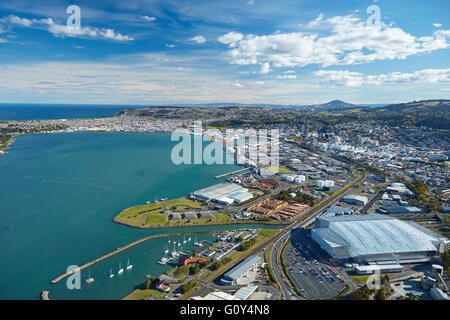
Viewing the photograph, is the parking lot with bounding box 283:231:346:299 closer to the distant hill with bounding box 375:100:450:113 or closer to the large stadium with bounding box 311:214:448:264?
the large stadium with bounding box 311:214:448:264

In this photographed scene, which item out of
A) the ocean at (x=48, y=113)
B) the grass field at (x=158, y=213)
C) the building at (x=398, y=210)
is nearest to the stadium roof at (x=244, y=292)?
the grass field at (x=158, y=213)

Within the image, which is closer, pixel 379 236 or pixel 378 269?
pixel 378 269

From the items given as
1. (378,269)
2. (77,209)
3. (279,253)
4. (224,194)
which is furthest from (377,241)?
(77,209)

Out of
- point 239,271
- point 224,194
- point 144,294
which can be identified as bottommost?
point 144,294

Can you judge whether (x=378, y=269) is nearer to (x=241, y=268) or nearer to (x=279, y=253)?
(x=279, y=253)

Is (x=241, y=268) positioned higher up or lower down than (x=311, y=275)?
higher up

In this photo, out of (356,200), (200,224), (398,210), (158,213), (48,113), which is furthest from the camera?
(48,113)

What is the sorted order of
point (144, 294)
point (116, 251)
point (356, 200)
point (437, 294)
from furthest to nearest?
1. point (356, 200)
2. point (116, 251)
3. point (144, 294)
4. point (437, 294)

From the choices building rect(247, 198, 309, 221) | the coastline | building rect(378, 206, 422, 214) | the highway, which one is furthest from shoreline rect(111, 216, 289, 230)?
building rect(378, 206, 422, 214)
